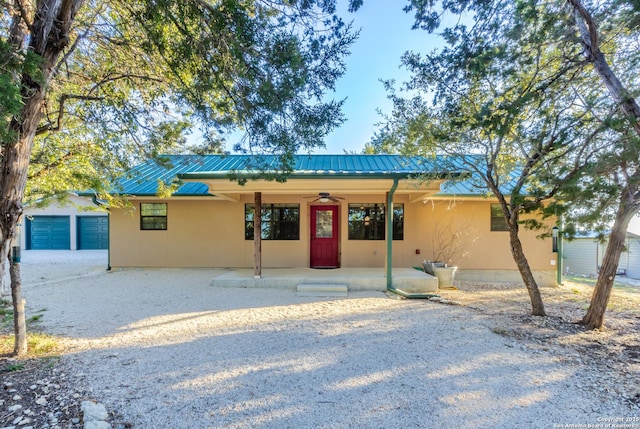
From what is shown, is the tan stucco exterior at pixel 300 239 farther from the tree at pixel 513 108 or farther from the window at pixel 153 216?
the tree at pixel 513 108

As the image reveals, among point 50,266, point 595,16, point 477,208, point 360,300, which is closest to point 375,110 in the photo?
point 595,16

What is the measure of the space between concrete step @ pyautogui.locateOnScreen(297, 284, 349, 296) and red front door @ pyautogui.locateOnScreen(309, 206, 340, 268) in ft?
8.12

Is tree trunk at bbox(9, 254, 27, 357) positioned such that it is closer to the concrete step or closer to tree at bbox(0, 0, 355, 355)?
tree at bbox(0, 0, 355, 355)

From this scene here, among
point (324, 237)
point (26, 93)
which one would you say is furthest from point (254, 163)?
point (26, 93)

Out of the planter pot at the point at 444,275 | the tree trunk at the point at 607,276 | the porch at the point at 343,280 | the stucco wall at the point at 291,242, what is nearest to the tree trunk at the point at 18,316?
the porch at the point at 343,280

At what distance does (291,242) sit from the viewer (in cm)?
1009

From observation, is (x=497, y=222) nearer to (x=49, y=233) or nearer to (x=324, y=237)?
(x=324, y=237)

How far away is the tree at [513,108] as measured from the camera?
4.62m

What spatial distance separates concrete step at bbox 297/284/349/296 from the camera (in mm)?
7270

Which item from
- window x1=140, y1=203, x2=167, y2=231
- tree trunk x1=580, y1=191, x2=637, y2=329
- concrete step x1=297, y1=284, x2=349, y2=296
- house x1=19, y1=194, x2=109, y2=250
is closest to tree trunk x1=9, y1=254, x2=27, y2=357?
concrete step x1=297, y1=284, x2=349, y2=296

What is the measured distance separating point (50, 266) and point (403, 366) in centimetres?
1427

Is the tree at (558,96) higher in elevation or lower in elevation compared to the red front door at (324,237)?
higher

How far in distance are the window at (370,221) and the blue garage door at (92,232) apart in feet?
54.2

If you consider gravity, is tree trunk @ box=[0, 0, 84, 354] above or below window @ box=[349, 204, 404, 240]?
above
